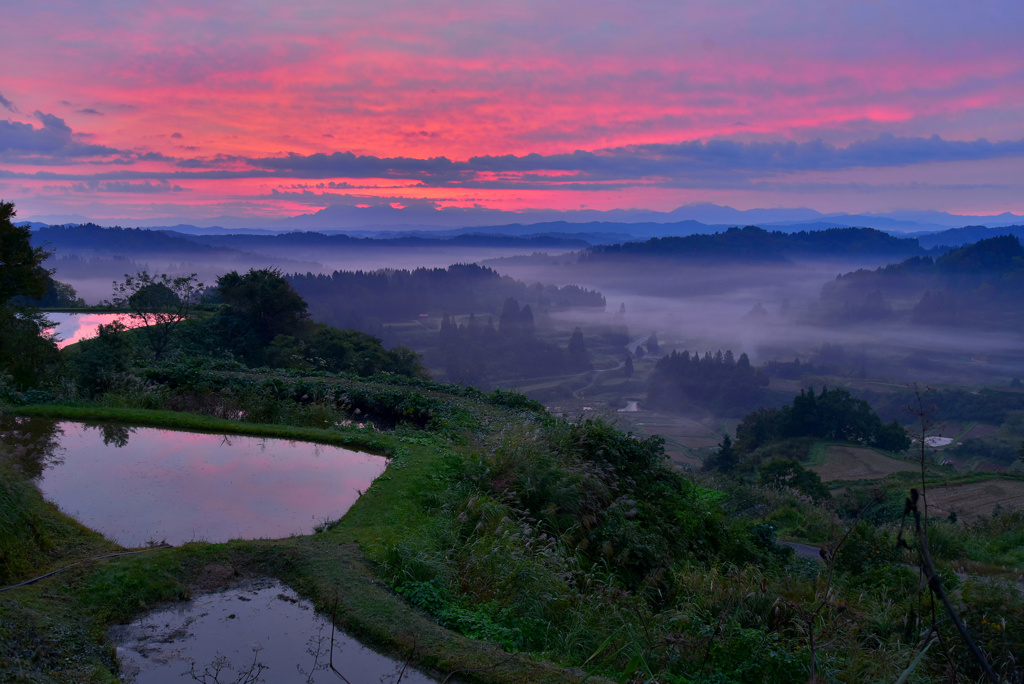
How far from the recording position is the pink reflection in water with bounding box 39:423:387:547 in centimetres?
630

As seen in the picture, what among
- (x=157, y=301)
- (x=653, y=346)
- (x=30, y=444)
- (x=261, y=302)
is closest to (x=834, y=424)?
(x=261, y=302)

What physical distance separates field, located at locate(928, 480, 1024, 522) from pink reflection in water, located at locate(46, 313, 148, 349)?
2625 cm

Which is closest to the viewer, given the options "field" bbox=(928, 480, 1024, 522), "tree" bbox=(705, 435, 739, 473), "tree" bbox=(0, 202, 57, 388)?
"tree" bbox=(0, 202, 57, 388)

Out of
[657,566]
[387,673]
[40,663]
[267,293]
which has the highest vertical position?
[267,293]

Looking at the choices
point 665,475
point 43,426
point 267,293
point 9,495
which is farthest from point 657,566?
point 267,293

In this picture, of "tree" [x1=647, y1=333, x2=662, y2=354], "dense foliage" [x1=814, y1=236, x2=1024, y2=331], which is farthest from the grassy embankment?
"dense foliage" [x1=814, y1=236, x2=1024, y2=331]

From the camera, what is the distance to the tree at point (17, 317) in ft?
39.5

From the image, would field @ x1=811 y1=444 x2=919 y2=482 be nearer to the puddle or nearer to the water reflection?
the puddle

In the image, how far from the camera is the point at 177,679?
3.82m

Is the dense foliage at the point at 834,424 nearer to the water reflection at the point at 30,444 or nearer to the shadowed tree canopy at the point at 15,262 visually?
the shadowed tree canopy at the point at 15,262

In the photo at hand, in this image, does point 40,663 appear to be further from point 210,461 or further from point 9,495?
point 210,461

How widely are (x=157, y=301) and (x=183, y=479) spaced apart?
52.0ft

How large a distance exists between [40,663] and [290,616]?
1.58m

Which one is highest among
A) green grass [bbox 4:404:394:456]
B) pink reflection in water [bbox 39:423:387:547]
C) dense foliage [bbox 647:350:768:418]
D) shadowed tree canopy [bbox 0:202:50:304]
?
shadowed tree canopy [bbox 0:202:50:304]
